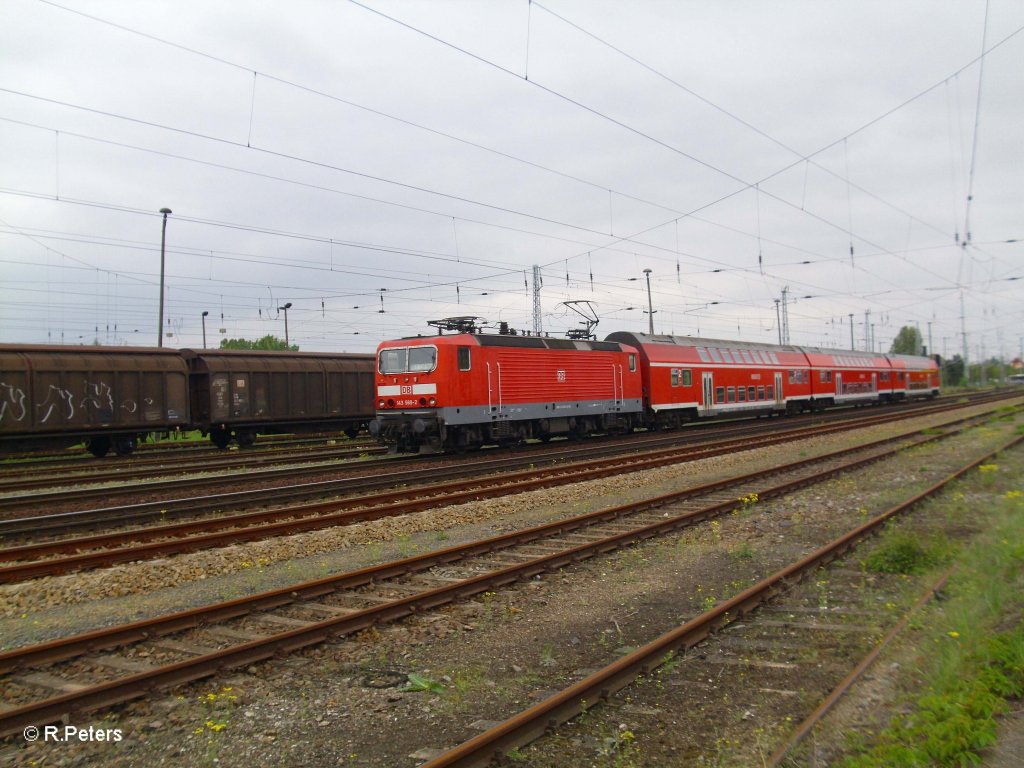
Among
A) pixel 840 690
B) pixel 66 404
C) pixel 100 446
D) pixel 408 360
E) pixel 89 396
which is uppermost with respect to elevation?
pixel 408 360

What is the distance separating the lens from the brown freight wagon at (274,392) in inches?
944

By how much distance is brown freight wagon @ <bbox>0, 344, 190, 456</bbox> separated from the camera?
1970 cm

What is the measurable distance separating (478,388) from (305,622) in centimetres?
1317

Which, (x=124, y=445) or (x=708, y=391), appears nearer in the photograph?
(x=124, y=445)

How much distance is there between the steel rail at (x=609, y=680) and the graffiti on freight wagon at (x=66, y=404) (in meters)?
19.9

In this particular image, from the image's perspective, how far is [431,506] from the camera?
12.6 m

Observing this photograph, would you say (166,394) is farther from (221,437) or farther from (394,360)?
(394,360)

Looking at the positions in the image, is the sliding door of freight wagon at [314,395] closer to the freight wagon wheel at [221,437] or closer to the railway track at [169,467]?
the railway track at [169,467]

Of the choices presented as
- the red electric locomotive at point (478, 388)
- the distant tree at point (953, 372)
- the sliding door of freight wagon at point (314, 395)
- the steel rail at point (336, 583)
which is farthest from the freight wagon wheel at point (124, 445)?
the distant tree at point (953, 372)

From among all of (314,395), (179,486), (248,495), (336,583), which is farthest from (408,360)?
(336,583)

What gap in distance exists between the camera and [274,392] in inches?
991

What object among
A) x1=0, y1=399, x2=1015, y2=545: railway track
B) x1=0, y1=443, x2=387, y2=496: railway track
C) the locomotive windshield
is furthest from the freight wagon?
x1=0, y1=399, x2=1015, y2=545: railway track

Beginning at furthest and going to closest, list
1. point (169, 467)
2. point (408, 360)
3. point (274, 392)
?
point (274, 392) < point (408, 360) < point (169, 467)

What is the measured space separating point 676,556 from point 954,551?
3429 mm
